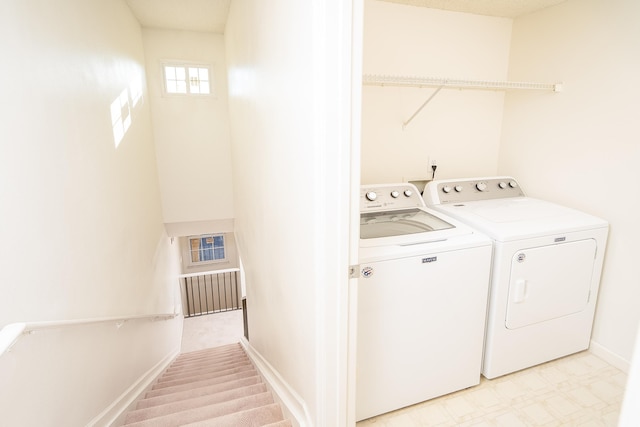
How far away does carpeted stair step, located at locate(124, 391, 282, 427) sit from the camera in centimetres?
196

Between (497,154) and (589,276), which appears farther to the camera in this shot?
(497,154)

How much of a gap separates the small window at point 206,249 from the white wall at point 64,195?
495 centimetres

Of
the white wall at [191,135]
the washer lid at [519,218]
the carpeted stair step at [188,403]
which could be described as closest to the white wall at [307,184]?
the carpeted stair step at [188,403]

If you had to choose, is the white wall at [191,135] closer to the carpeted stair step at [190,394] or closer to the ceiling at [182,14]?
the ceiling at [182,14]

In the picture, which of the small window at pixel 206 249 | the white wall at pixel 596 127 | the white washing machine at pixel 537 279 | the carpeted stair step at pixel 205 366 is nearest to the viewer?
the white washing machine at pixel 537 279

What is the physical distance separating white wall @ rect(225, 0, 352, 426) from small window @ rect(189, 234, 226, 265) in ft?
19.7

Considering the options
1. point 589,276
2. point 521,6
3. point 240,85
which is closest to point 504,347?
point 589,276

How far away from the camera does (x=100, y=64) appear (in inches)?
92.4

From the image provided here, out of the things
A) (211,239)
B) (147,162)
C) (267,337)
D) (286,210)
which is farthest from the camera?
(211,239)

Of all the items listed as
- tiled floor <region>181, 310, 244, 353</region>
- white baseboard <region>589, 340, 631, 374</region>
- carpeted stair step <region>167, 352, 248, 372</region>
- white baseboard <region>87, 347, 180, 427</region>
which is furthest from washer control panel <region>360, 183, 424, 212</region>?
tiled floor <region>181, 310, 244, 353</region>

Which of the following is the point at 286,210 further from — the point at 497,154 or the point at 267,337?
the point at 497,154

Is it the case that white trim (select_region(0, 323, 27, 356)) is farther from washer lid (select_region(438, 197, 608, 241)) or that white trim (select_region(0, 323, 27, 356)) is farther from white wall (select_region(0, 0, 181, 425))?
washer lid (select_region(438, 197, 608, 241))

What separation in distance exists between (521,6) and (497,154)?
42.1 inches

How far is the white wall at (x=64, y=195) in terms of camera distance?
49.0 inches
